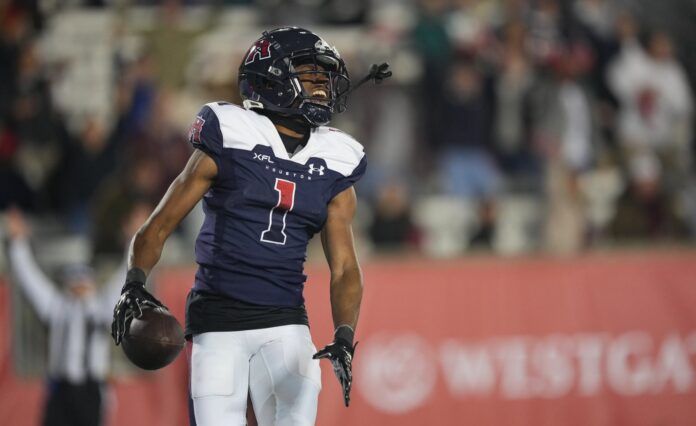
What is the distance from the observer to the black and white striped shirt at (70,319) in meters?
7.35

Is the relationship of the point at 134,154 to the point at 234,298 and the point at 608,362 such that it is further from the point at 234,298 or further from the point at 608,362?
the point at 234,298

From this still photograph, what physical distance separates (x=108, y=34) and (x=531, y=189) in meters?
3.97

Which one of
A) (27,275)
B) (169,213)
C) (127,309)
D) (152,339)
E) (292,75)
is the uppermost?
(27,275)

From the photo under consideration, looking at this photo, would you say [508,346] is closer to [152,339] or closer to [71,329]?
[71,329]

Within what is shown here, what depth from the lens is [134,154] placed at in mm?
9125

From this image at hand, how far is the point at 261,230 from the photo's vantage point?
4.21m

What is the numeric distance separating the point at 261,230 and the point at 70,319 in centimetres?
359

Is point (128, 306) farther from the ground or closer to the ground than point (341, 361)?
farther from the ground

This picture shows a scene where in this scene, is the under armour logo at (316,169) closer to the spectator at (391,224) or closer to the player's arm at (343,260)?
the player's arm at (343,260)

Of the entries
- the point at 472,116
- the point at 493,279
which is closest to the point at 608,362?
the point at 493,279

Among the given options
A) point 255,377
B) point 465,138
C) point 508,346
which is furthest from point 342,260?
point 465,138

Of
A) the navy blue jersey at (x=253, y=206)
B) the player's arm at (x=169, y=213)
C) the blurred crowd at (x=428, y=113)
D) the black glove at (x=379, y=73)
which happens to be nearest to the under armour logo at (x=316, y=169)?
the navy blue jersey at (x=253, y=206)

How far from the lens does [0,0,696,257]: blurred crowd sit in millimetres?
9250

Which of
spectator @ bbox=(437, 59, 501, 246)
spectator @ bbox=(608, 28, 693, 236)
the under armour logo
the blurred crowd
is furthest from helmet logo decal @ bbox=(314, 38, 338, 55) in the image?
spectator @ bbox=(608, 28, 693, 236)
